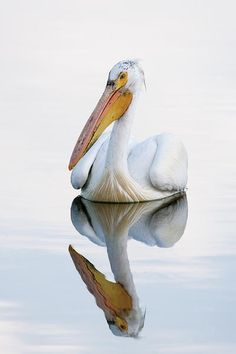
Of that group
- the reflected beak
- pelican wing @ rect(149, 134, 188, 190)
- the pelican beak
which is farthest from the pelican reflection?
the pelican beak

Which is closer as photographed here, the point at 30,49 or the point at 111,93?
the point at 111,93

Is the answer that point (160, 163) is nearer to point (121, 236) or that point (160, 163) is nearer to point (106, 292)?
point (121, 236)

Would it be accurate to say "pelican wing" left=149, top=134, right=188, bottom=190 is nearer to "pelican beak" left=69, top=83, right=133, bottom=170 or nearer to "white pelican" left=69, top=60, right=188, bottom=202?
"white pelican" left=69, top=60, right=188, bottom=202

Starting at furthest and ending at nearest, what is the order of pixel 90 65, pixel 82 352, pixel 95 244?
pixel 90 65, pixel 95 244, pixel 82 352

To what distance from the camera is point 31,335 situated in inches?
261

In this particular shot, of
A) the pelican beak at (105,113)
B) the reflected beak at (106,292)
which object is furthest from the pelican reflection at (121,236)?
the pelican beak at (105,113)

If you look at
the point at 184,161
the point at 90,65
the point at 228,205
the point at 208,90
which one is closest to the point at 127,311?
the point at 228,205

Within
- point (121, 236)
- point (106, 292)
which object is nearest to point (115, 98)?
point (121, 236)

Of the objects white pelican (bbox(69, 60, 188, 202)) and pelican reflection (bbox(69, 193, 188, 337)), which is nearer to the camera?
pelican reflection (bbox(69, 193, 188, 337))

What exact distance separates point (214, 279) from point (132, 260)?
1.88 ft

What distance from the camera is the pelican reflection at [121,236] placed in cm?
706

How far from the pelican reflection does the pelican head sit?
427mm

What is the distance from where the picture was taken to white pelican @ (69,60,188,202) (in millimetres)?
9805

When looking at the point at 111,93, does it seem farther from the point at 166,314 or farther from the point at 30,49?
the point at 30,49
